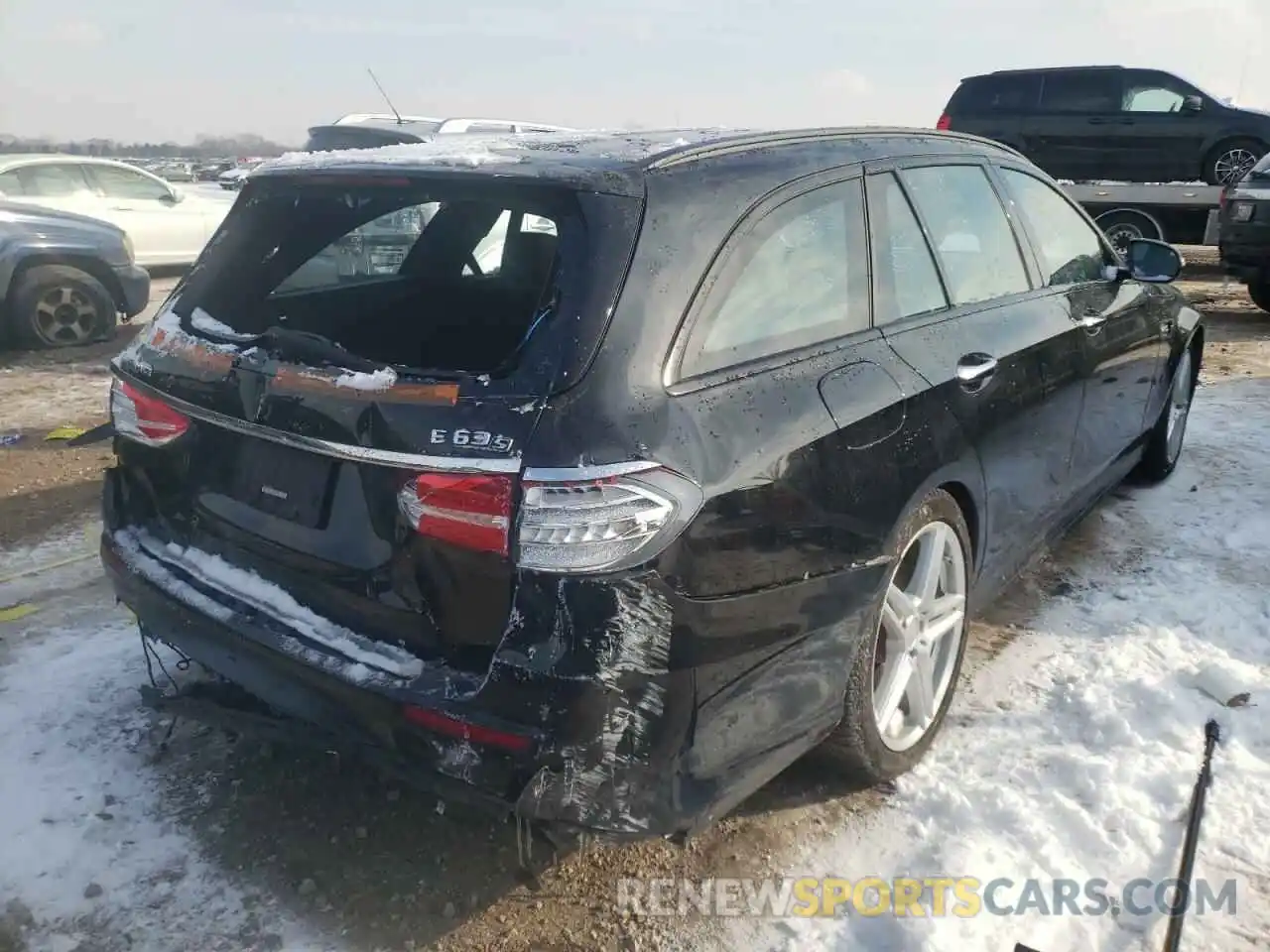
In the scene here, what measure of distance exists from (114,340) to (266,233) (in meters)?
7.61

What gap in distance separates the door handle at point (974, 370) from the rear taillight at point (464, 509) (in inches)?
59.2

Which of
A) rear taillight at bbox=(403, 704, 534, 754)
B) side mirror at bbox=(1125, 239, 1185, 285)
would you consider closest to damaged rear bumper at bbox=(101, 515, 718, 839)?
rear taillight at bbox=(403, 704, 534, 754)

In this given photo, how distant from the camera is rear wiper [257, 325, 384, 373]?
215cm

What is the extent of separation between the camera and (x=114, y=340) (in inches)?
366

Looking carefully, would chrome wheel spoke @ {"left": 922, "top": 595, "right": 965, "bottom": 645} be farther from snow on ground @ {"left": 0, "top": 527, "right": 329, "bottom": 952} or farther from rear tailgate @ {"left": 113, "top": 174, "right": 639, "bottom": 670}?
snow on ground @ {"left": 0, "top": 527, "right": 329, "bottom": 952}

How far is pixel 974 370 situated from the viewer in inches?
114

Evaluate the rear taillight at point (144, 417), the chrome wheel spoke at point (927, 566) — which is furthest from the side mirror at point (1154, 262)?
the rear taillight at point (144, 417)

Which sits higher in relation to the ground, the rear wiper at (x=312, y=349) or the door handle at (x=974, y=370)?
the rear wiper at (x=312, y=349)

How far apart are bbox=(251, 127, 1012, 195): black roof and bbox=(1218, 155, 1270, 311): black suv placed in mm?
7948

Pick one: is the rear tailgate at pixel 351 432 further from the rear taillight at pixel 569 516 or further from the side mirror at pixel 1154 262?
the side mirror at pixel 1154 262

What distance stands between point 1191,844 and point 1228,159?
40.5 feet

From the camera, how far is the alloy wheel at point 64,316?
8.60 meters

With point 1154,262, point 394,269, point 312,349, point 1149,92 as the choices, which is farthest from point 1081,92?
point 312,349

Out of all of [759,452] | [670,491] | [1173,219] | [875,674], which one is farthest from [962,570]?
[1173,219]
